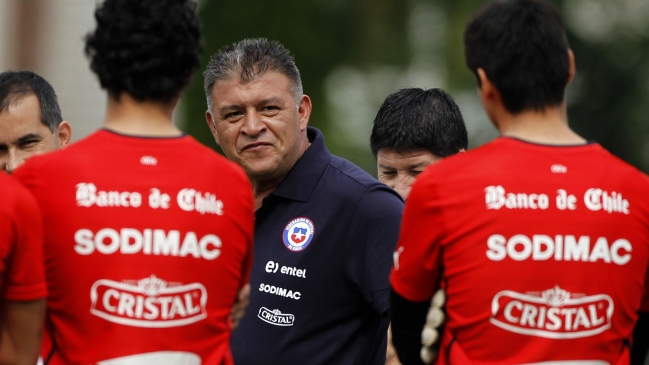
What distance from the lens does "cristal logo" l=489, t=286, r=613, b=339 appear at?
132 inches

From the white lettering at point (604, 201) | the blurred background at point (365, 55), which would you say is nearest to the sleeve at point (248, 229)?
the white lettering at point (604, 201)

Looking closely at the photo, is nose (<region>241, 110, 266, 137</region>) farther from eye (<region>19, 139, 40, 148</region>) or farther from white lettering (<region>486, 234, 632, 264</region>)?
white lettering (<region>486, 234, 632, 264</region>)

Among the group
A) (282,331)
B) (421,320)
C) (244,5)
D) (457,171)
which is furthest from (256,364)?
(244,5)

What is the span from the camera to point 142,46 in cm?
344

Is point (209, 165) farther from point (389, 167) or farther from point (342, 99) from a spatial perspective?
point (342, 99)

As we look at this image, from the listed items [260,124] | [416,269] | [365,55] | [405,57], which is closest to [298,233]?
[260,124]

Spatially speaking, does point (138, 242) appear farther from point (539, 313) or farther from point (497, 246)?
point (539, 313)

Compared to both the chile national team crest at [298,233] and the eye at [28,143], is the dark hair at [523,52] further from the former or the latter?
the eye at [28,143]

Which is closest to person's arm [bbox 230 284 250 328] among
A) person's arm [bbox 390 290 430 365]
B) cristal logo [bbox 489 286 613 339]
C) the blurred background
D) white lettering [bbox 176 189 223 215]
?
white lettering [bbox 176 189 223 215]

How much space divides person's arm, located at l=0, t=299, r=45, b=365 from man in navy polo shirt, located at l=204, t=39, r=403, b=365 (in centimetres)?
144

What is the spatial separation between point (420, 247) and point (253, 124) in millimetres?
1731

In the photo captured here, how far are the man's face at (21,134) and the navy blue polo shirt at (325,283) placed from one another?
49.8 inches

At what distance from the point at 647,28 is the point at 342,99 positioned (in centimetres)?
520

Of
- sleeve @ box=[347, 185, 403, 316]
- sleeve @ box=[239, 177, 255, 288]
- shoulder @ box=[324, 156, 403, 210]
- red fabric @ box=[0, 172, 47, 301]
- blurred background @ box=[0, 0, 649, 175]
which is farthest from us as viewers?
blurred background @ box=[0, 0, 649, 175]
